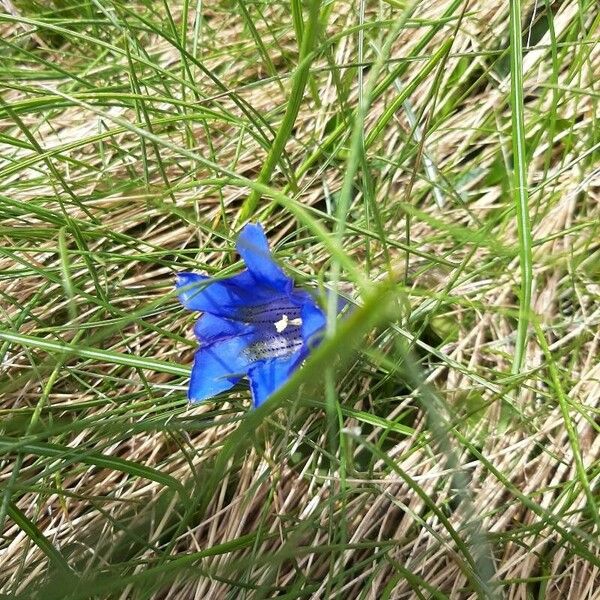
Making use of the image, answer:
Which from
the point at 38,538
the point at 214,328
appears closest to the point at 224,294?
the point at 214,328

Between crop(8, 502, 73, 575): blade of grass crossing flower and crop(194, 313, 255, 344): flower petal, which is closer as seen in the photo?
crop(8, 502, 73, 575): blade of grass crossing flower

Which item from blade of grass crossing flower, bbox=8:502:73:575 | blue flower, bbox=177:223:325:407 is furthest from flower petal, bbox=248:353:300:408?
blade of grass crossing flower, bbox=8:502:73:575

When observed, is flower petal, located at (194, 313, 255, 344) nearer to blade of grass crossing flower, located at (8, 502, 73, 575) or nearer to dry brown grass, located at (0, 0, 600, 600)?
dry brown grass, located at (0, 0, 600, 600)

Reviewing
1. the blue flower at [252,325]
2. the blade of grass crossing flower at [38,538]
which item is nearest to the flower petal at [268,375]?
the blue flower at [252,325]

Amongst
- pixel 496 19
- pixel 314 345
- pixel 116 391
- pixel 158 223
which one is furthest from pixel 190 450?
pixel 496 19

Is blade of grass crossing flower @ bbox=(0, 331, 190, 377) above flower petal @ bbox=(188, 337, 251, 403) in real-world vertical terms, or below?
above

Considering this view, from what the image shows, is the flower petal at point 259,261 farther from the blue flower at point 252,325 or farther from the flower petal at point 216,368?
the flower petal at point 216,368
